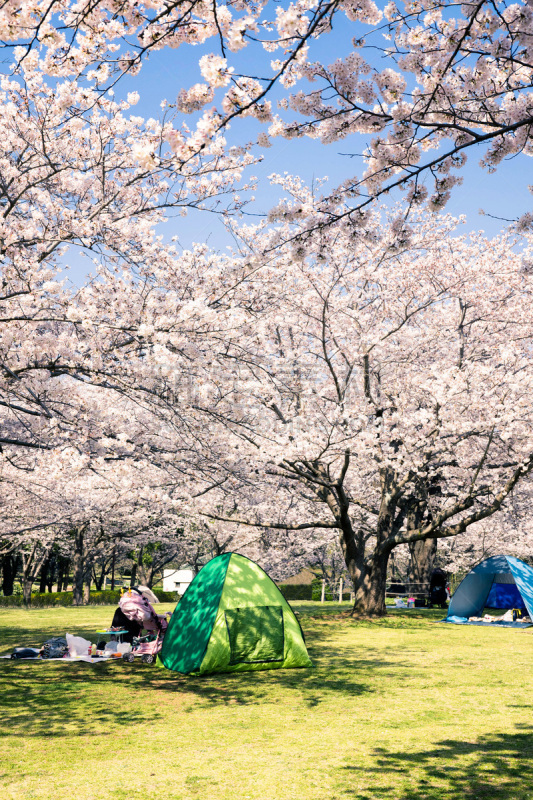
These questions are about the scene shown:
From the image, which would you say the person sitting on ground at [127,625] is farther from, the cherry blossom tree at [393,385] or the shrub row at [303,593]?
Answer: the shrub row at [303,593]

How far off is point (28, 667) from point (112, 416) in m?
4.32

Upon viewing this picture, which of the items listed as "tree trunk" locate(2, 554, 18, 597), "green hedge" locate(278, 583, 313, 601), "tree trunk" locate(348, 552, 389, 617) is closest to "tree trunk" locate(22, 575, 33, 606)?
"tree trunk" locate(2, 554, 18, 597)

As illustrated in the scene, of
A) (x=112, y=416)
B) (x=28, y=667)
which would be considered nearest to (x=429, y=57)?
(x=112, y=416)

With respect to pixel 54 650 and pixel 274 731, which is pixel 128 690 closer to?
pixel 274 731

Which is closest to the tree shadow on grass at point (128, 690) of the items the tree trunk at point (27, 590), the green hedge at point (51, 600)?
the tree trunk at point (27, 590)

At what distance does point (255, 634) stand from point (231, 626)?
0.48 meters

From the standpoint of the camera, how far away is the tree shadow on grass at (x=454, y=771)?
4668 millimetres

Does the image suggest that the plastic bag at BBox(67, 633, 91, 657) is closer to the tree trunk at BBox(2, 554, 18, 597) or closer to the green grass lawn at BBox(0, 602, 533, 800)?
the green grass lawn at BBox(0, 602, 533, 800)

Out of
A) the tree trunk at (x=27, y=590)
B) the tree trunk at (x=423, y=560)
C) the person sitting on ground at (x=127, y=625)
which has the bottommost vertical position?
the tree trunk at (x=27, y=590)

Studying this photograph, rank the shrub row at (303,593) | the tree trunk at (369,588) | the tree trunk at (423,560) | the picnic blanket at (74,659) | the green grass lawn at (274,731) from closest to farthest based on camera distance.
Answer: the green grass lawn at (274,731)
the picnic blanket at (74,659)
the tree trunk at (369,588)
the tree trunk at (423,560)
the shrub row at (303,593)

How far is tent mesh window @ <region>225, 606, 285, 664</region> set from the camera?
9570 mm

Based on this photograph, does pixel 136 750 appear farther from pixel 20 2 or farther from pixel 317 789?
pixel 20 2

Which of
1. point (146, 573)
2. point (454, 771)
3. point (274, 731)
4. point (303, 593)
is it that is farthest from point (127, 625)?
point (303, 593)

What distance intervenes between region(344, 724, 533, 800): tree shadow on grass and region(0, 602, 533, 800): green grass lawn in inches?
0.6
